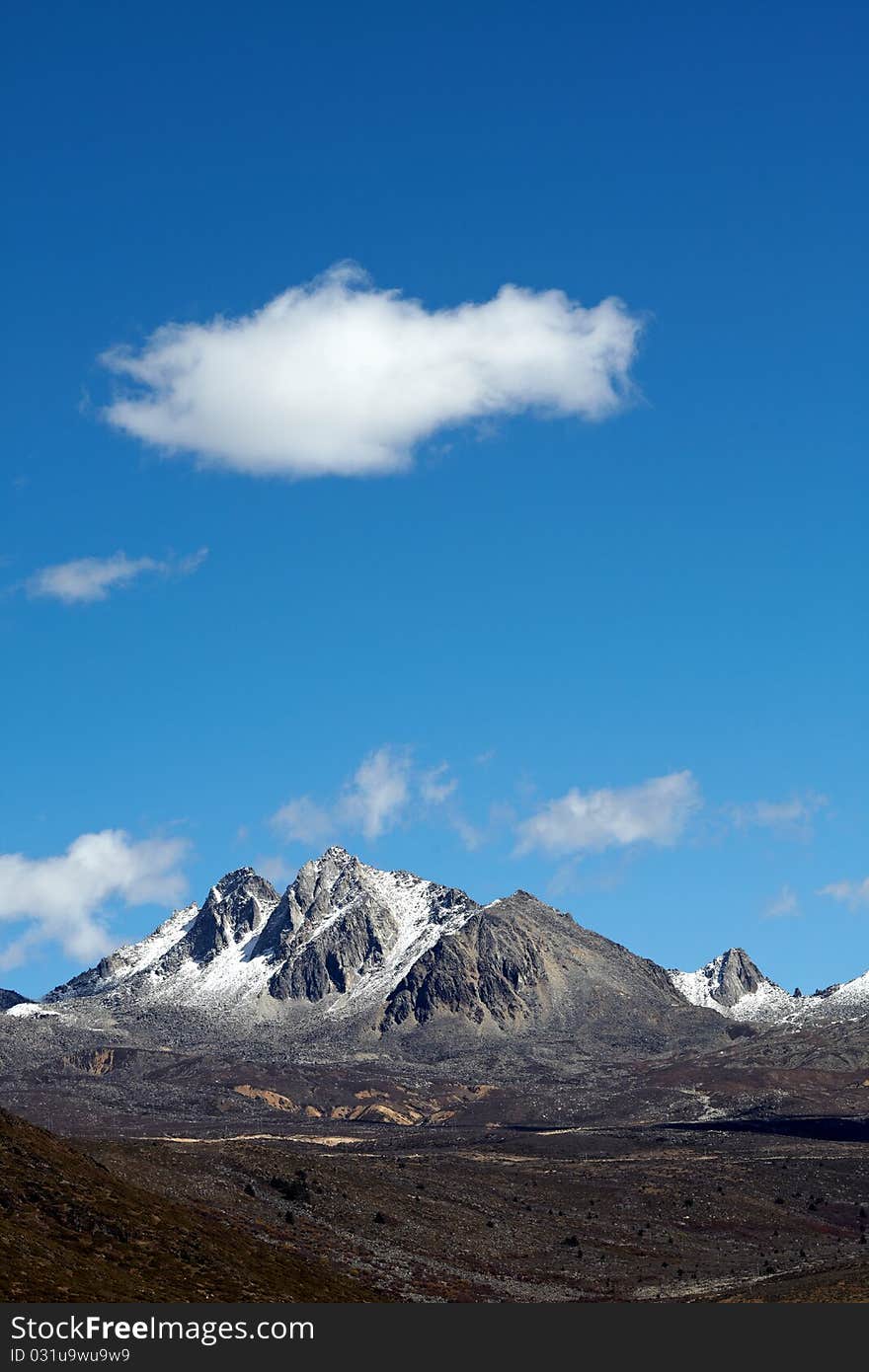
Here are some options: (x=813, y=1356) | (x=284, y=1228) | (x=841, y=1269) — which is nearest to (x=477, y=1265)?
(x=284, y=1228)

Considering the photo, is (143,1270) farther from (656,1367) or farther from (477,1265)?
(477,1265)

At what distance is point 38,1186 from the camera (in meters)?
86.8

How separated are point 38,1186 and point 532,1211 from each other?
262ft

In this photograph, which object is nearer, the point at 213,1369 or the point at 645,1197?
the point at 213,1369

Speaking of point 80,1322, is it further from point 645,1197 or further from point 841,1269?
point 645,1197

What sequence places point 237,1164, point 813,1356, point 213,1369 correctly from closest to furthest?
1. point 213,1369
2. point 813,1356
3. point 237,1164

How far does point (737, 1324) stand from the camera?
2990 inches

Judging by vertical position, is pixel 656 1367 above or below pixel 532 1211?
below

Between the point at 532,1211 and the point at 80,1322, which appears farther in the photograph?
the point at 532,1211

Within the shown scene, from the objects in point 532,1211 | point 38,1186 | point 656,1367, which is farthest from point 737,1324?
point 532,1211

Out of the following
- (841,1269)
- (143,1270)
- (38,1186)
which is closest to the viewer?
(143,1270)

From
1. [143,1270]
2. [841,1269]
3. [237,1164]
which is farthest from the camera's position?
[237,1164]

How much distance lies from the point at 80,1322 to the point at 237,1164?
79.3 m

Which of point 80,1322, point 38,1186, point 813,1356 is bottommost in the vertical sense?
point 813,1356
